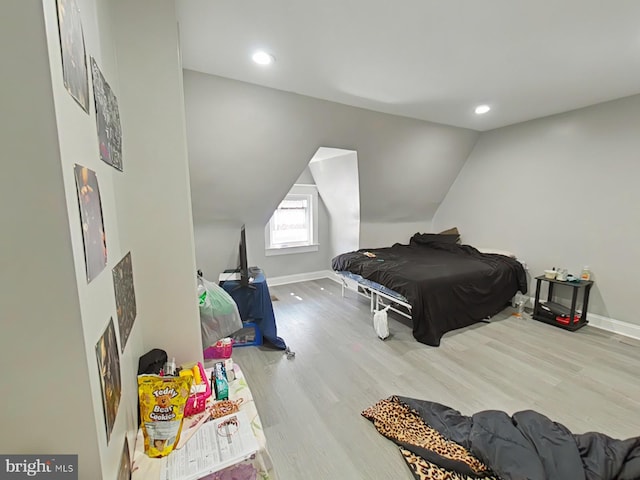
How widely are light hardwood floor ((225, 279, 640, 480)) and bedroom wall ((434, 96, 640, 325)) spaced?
2.62 feet

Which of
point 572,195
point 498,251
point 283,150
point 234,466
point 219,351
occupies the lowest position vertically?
point 219,351

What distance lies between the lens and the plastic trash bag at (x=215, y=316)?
77.5 inches

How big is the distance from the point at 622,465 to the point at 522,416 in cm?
47

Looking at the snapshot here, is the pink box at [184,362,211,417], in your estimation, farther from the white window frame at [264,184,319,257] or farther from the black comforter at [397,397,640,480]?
the white window frame at [264,184,319,257]

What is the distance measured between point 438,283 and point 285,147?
2278 millimetres

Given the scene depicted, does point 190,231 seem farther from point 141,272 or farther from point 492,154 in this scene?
point 492,154

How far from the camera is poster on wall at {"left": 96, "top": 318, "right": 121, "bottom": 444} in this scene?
75cm

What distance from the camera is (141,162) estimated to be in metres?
1.37

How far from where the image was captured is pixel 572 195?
3.39 metres

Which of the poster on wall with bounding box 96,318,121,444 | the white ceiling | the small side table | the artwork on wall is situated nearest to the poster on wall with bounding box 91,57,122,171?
the poster on wall with bounding box 96,318,121,444

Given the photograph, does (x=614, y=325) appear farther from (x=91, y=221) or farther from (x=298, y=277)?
(x=91, y=221)

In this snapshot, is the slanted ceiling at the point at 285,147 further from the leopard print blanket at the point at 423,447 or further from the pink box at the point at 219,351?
the leopard print blanket at the point at 423,447

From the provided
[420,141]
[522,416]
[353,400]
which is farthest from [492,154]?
[353,400]

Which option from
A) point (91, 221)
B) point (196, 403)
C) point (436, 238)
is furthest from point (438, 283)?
point (91, 221)
